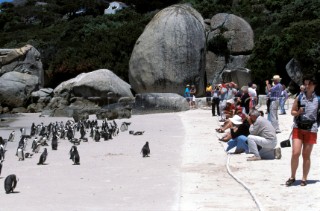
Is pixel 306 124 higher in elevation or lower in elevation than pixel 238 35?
lower

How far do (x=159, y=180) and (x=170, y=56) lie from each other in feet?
76.8

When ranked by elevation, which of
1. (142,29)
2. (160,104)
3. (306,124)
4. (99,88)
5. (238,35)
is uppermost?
(142,29)

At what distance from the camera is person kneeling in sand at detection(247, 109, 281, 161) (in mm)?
11391

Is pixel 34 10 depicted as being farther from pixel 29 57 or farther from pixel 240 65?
pixel 240 65

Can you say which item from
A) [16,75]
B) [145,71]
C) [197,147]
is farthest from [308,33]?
[197,147]

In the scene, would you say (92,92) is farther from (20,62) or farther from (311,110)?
(311,110)

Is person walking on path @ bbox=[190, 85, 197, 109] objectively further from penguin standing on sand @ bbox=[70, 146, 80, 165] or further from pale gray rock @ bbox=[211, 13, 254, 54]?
penguin standing on sand @ bbox=[70, 146, 80, 165]

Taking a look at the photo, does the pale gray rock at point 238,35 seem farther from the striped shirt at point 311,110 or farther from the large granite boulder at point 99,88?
the striped shirt at point 311,110

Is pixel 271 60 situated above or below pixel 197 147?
above

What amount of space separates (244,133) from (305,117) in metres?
4.65

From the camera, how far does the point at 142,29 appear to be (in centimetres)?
4441

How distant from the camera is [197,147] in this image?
14.0 metres

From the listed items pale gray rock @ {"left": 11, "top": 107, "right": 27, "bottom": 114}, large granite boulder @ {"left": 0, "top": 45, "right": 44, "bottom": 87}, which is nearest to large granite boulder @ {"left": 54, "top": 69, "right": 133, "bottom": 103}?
pale gray rock @ {"left": 11, "top": 107, "right": 27, "bottom": 114}

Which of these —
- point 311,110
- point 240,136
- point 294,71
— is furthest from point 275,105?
point 294,71
